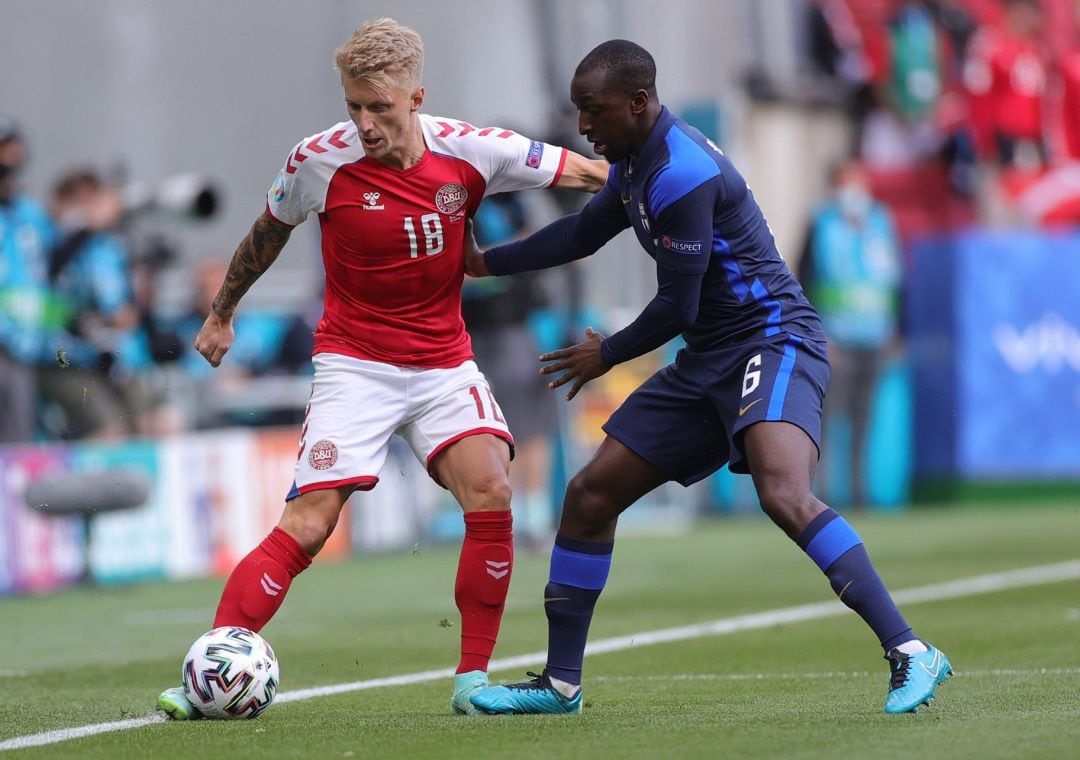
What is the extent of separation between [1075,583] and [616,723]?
5.94 m

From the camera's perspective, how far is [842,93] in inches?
950

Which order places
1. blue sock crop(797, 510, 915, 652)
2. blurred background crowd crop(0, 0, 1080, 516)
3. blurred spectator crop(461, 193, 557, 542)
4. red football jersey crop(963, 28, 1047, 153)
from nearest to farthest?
blue sock crop(797, 510, 915, 652) < blurred background crowd crop(0, 0, 1080, 516) < blurred spectator crop(461, 193, 557, 542) < red football jersey crop(963, 28, 1047, 153)

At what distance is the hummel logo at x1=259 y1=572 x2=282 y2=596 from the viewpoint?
6574 millimetres

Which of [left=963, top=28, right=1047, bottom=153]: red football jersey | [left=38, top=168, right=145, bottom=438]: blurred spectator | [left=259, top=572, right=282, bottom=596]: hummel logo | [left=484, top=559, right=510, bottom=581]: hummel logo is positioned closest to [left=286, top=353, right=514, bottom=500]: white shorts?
[left=259, top=572, right=282, bottom=596]: hummel logo

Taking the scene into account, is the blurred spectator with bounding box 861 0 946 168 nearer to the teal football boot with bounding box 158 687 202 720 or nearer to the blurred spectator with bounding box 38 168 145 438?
the blurred spectator with bounding box 38 168 145 438

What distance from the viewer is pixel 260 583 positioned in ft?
21.6

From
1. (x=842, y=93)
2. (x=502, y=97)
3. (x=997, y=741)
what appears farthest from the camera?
(x=842, y=93)

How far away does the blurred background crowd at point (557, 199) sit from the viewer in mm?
13406

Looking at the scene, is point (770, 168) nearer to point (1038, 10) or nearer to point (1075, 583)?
point (1038, 10)

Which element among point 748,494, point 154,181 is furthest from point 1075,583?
point 154,181

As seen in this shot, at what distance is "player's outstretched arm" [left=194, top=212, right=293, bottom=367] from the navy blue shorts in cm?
132

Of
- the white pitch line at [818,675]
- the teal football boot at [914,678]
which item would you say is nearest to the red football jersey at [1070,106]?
the white pitch line at [818,675]

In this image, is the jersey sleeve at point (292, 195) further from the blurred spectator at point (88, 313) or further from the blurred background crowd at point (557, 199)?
the blurred spectator at point (88, 313)

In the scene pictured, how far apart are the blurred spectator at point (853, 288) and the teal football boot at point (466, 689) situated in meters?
12.3
